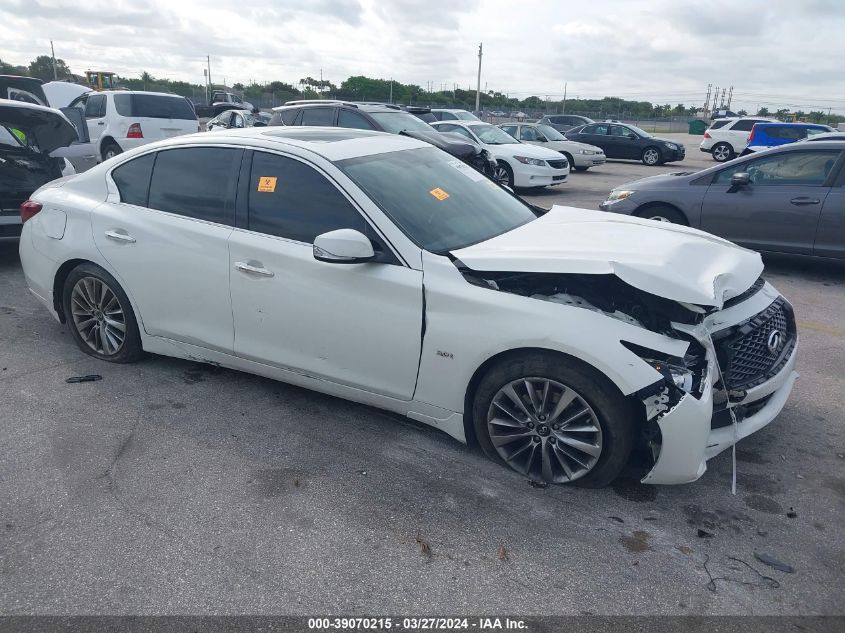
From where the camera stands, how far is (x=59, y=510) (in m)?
3.17

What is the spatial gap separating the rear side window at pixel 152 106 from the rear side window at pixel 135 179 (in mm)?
11364

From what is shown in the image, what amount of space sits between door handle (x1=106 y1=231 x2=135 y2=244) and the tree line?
46627 millimetres

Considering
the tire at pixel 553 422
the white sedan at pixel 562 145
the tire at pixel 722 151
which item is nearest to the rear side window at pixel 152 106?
the white sedan at pixel 562 145

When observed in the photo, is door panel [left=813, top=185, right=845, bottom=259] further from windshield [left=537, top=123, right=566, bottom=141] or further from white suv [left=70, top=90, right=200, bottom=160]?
windshield [left=537, top=123, right=566, bottom=141]

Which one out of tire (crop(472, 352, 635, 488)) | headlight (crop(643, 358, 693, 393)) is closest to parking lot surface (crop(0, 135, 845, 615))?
tire (crop(472, 352, 635, 488))

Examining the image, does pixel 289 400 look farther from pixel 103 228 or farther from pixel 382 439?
pixel 103 228

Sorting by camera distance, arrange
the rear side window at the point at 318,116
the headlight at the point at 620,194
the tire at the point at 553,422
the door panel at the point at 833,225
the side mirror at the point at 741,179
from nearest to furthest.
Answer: the tire at the point at 553,422 < the door panel at the point at 833,225 < the side mirror at the point at 741,179 < the headlight at the point at 620,194 < the rear side window at the point at 318,116

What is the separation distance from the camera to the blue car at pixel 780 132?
1914 cm

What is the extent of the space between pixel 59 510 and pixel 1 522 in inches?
9.3

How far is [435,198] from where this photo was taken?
404 centimetres

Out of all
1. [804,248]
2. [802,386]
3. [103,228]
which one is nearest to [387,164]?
[103,228]

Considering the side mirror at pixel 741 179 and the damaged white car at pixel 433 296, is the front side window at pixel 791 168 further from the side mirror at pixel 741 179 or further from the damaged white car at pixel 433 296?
the damaged white car at pixel 433 296

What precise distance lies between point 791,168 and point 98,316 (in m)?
7.12

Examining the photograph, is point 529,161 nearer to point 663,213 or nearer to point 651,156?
point 663,213
